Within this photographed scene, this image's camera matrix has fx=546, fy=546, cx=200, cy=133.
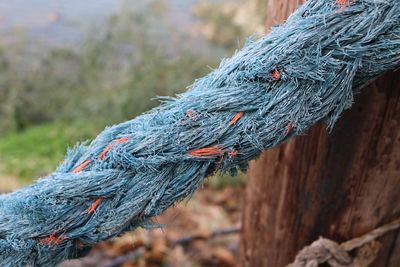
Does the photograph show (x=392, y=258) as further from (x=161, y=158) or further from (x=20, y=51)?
(x=20, y=51)

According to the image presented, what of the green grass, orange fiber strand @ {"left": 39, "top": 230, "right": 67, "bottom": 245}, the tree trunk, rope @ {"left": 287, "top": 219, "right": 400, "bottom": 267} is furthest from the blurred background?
orange fiber strand @ {"left": 39, "top": 230, "right": 67, "bottom": 245}

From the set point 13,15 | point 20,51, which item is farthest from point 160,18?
point 13,15

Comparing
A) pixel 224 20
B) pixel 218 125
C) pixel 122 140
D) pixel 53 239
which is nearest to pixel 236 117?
pixel 218 125

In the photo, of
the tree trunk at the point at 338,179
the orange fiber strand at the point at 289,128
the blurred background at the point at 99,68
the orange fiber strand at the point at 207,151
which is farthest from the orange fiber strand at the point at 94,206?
the blurred background at the point at 99,68

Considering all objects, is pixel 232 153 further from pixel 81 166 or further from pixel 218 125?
pixel 81 166

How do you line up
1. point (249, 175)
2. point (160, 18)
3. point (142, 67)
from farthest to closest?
1. point (160, 18)
2. point (142, 67)
3. point (249, 175)

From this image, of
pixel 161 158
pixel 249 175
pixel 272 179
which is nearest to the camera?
pixel 161 158
